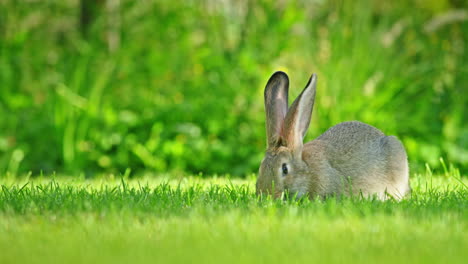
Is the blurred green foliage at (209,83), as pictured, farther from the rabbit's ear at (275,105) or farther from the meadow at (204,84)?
the rabbit's ear at (275,105)

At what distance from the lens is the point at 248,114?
322 inches

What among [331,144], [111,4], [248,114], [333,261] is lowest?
[333,261]

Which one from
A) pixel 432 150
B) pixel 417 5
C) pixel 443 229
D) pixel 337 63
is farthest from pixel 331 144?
pixel 417 5

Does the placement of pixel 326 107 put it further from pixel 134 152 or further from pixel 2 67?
pixel 2 67

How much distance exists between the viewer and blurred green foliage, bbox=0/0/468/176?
316 inches

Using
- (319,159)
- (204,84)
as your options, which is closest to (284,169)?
(319,159)

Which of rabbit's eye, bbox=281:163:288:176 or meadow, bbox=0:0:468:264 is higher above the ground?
meadow, bbox=0:0:468:264

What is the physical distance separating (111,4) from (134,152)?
8.92 feet

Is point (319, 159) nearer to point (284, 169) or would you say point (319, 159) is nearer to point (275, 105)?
point (284, 169)

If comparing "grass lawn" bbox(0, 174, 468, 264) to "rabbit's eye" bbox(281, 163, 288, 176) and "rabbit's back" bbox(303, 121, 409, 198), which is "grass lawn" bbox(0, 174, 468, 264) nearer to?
"rabbit's eye" bbox(281, 163, 288, 176)

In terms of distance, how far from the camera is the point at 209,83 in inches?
341

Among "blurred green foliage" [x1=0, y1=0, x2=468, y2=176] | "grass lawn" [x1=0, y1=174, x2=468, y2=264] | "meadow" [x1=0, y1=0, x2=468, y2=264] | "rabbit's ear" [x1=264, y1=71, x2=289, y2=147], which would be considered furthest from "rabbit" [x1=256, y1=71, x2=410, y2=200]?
"blurred green foliage" [x1=0, y1=0, x2=468, y2=176]

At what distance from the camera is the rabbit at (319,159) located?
14.7 feet

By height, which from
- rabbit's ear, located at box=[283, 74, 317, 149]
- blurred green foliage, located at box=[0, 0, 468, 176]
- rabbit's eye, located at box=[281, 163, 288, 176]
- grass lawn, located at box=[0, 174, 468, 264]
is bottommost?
grass lawn, located at box=[0, 174, 468, 264]
